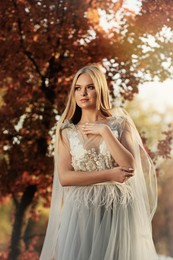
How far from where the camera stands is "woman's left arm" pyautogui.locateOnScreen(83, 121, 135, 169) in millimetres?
2105

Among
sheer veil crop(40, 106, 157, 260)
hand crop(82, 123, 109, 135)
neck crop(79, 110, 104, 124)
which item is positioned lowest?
sheer veil crop(40, 106, 157, 260)

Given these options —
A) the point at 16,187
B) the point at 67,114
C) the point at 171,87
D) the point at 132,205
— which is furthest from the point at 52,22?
the point at 132,205

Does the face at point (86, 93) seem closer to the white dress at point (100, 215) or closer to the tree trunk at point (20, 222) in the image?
the white dress at point (100, 215)

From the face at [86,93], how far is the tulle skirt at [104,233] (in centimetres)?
37

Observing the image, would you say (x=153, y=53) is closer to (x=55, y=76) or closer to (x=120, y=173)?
(x=55, y=76)

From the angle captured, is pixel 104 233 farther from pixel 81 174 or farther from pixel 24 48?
pixel 24 48

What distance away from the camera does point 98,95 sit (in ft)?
7.38

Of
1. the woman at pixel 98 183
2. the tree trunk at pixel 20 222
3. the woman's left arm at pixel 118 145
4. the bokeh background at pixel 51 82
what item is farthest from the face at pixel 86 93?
the tree trunk at pixel 20 222

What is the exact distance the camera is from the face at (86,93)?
7.36ft

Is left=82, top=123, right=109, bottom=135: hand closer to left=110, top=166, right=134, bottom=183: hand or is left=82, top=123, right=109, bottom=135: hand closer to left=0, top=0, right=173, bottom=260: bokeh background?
left=110, top=166, right=134, bottom=183: hand

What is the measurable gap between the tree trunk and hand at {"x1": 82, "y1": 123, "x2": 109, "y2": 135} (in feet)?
6.22

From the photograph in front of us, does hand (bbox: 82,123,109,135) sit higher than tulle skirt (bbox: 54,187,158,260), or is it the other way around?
hand (bbox: 82,123,109,135)

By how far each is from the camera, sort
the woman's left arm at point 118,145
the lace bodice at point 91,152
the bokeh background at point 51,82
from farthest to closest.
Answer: the bokeh background at point 51,82 → the lace bodice at point 91,152 → the woman's left arm at point 118,145

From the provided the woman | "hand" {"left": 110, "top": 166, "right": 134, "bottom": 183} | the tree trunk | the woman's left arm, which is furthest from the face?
the tree trunk
